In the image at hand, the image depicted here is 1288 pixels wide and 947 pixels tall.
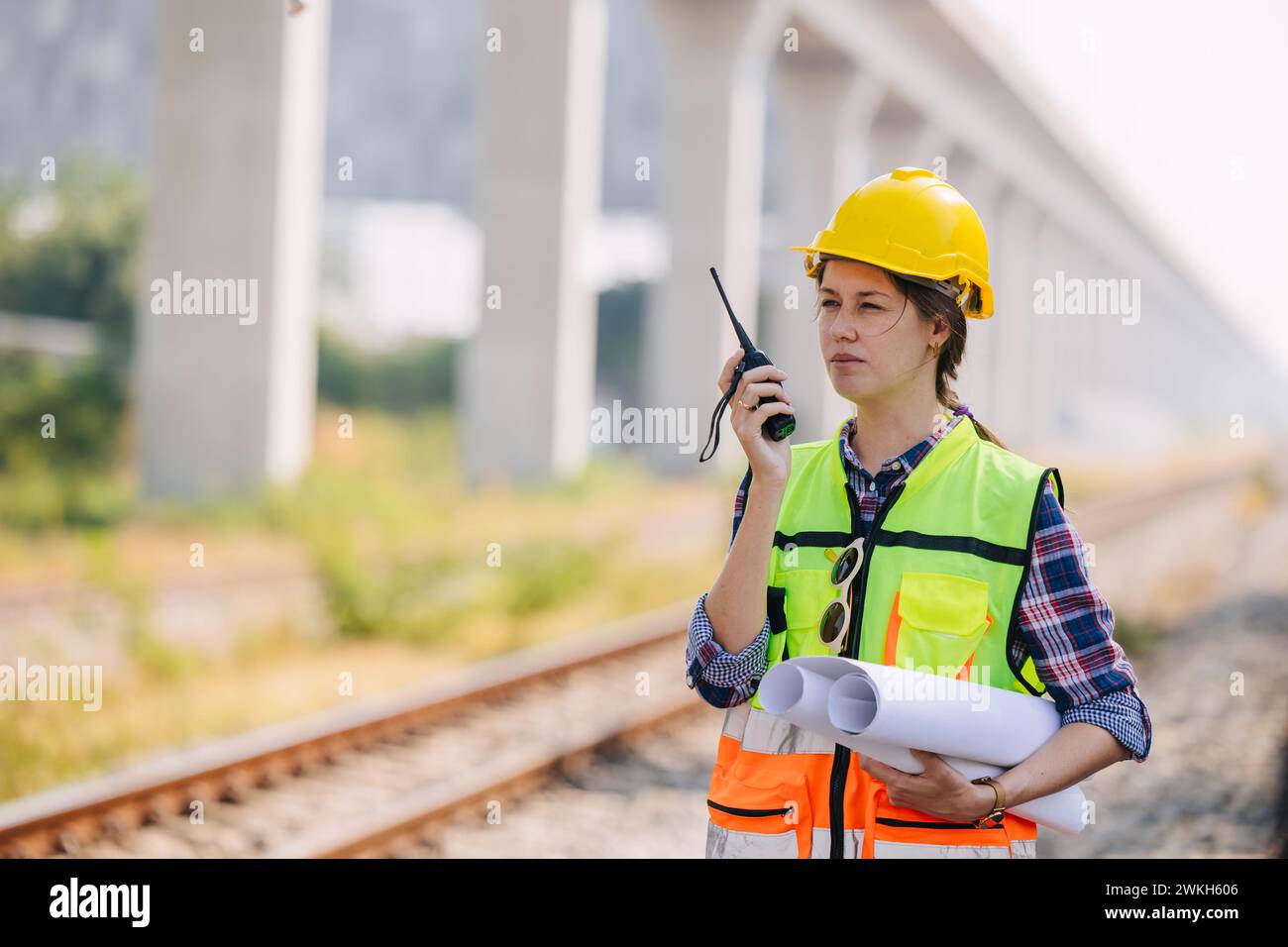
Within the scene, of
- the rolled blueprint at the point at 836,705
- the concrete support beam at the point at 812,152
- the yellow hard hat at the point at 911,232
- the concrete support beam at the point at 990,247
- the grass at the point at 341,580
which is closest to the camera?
the rolled blueprint at the point at 836,705

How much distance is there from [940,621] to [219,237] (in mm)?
14381

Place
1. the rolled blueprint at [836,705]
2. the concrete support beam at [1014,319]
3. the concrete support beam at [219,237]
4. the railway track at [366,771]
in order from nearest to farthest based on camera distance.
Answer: the rolled blueprint at [836,705], the railway track at [366,771], the concrete support beam at [219,237], the concrete support beam at [1014,319]

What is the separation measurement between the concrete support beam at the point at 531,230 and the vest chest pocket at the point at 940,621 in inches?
668

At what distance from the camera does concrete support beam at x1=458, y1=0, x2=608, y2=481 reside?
1862 cm

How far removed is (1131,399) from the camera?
8206cm

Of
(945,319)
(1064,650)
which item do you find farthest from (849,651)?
(945,319)

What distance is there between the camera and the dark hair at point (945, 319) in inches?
85.0

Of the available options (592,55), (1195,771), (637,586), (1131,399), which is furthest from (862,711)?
(1131,399)

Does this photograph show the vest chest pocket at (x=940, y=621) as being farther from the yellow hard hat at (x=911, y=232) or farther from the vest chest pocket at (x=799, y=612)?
the yellow hard hat at (x=911, y=232)

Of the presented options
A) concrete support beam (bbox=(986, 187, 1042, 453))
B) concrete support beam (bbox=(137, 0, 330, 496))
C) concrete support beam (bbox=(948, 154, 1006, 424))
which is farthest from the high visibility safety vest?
concrete support beam (bbox=(986, 187, 1042, 453))

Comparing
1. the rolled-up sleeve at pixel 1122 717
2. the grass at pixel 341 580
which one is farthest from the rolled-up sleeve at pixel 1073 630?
the grass at pixel 341 580

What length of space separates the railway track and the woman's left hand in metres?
3.46

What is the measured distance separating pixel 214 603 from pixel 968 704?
29.9ft

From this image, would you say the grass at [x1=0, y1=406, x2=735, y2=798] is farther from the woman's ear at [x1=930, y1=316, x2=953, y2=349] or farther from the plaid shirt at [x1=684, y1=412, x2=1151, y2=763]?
the woman's ear at [x1=930, y1=316, x2=953, y2=349]
